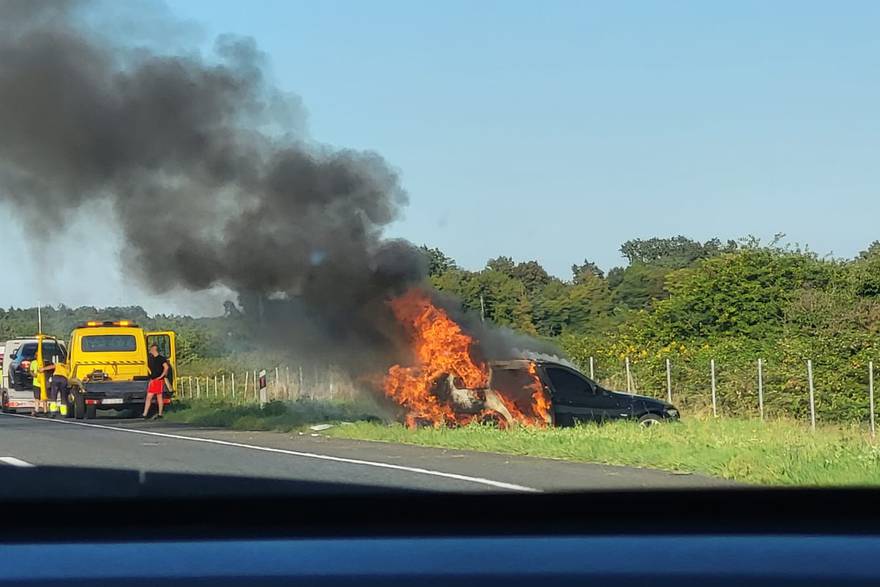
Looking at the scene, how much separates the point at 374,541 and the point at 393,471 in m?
10.2

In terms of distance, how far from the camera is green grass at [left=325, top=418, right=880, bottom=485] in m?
11.7

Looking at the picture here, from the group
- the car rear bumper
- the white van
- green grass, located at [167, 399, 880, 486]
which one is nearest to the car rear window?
the car rear bumper

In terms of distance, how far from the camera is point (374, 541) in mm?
3242

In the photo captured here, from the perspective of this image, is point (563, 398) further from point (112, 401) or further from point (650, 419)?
point (112, 401)

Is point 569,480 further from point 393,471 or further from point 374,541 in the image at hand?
point 374,541

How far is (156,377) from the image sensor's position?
30578mm

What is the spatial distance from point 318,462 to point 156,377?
16.6m

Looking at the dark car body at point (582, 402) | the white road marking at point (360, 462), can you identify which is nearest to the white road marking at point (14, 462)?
the white road marking at point (360, 462)

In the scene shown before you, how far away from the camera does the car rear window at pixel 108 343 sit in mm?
32062

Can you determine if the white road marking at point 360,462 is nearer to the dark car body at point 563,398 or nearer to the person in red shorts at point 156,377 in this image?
the dark car body at point 563,398

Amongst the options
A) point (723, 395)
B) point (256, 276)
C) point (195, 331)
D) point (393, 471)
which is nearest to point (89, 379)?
point (256, 276)

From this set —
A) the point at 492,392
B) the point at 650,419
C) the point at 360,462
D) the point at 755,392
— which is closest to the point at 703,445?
the point at 360,462

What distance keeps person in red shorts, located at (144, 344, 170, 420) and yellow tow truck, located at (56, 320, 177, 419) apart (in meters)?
0.46

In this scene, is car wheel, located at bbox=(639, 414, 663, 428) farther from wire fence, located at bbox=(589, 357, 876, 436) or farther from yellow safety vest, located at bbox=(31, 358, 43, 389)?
yellow safety vest, located at bbox=(31, 358, 43, 389)
